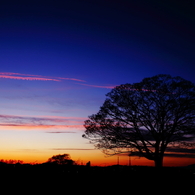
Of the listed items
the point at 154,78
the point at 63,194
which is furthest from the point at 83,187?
the point at 154,78

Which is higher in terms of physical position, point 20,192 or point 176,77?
point 176,77

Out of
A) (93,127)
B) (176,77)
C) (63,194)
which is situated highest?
(176,77)

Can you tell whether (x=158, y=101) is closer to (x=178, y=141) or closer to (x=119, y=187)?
(x=178, y=141)

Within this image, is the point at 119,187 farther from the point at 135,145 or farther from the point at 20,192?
the point at 135,145

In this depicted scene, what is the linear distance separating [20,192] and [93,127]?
14.0 metres

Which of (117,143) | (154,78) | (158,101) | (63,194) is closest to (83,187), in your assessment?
(63,194)

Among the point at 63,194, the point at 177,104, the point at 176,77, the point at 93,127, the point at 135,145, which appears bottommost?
the point at 63,194

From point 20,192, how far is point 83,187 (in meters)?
3.16

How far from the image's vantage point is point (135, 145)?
22.8m

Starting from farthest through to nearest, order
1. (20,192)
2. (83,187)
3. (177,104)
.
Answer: (177,104)
(83,187)
(20,192)

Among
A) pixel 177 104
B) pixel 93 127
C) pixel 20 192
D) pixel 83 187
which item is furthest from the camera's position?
pixel 93 127

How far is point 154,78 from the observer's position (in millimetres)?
23297

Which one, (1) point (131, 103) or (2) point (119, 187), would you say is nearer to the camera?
(2) point (119, 187)

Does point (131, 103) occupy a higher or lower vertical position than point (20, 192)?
higher
